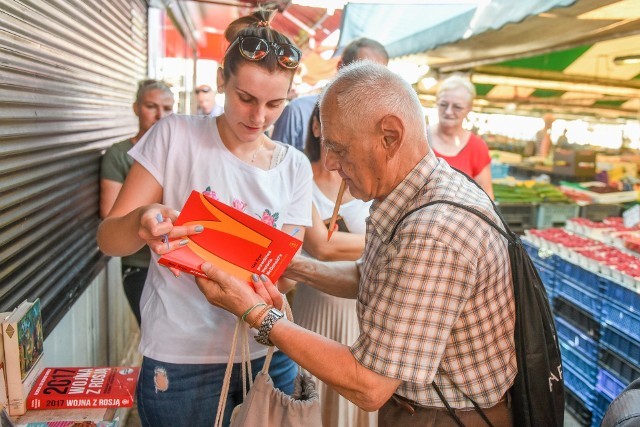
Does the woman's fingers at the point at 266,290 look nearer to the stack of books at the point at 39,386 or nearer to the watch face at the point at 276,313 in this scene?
the watch face at the point at 276,313

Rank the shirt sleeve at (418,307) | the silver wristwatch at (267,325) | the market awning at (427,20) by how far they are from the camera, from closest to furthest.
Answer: the shirt sleeve at (418,307) → the silver wristwatch at (267,325) → the market awning at (427,20)

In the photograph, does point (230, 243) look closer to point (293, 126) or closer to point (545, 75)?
point (293, 126)

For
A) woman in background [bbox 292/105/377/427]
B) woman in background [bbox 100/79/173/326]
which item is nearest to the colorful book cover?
woman in background [bbox 292/105/377/427]

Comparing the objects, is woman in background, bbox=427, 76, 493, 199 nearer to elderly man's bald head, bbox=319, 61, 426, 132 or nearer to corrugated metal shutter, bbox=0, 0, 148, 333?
corrugated metal shutter, bbox=0, 0, 148, 333

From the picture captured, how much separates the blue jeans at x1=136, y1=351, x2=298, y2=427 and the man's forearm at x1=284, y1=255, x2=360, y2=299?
0.44m

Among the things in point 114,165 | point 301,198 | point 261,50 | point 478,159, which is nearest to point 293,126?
point 114,165

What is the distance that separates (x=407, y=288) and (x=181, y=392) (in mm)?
966

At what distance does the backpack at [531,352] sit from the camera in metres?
1.56

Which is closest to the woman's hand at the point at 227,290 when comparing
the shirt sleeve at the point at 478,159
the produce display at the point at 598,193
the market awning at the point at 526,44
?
the market awning at the point at 526,44

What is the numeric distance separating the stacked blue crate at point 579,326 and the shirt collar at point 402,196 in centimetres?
323

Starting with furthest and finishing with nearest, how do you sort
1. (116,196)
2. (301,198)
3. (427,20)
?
(427,20) → (116,196) → (301,198)

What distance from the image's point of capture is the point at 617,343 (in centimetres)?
397

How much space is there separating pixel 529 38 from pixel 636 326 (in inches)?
116

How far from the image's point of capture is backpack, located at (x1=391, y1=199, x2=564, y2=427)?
5.13ft
